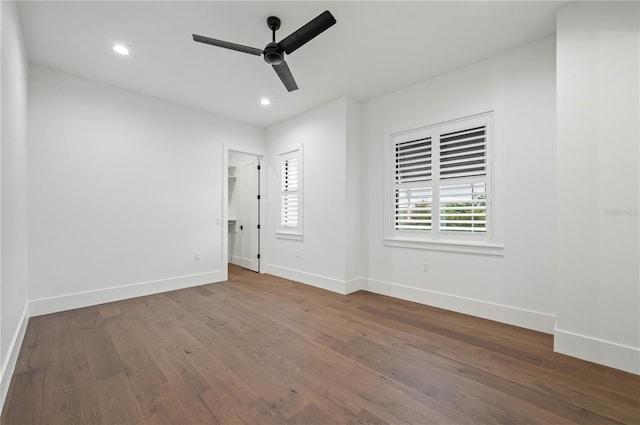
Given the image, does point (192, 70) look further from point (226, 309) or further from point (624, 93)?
point (624, 93)

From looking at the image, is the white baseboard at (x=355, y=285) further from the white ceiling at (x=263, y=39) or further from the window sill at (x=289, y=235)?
the white ceiling at (x=263, y=39)

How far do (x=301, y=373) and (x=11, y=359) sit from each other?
2138 mm

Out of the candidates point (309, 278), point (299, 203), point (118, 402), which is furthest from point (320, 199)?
point (118, 402)

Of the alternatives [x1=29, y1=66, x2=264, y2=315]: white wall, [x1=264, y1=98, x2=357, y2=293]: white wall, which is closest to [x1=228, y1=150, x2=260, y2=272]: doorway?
[x1=264, y1=98, x2=357, y2=293]: white wall

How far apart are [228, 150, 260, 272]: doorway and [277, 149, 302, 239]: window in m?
0.73

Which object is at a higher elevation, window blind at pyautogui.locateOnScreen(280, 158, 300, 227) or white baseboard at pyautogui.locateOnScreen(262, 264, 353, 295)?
window blind at pyautogui.locateOnScreen(280, 158, 300, 227)

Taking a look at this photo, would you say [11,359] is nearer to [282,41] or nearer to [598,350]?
[282,41]

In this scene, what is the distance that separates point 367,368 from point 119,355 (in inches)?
81.8

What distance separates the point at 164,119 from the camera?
4234 millimetres

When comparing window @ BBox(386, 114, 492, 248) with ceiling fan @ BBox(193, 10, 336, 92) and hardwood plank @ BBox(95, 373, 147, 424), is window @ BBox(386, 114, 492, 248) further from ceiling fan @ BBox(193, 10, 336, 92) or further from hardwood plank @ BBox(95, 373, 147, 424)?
hardwood plank @ BBox(95, 373, 147, 424)

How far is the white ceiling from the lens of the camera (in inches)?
92.6

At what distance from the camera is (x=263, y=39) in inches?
109

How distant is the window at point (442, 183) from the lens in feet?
10.4

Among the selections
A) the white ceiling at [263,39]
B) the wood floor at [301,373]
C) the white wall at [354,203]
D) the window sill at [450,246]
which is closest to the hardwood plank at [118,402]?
the wood floor at [301,373]
